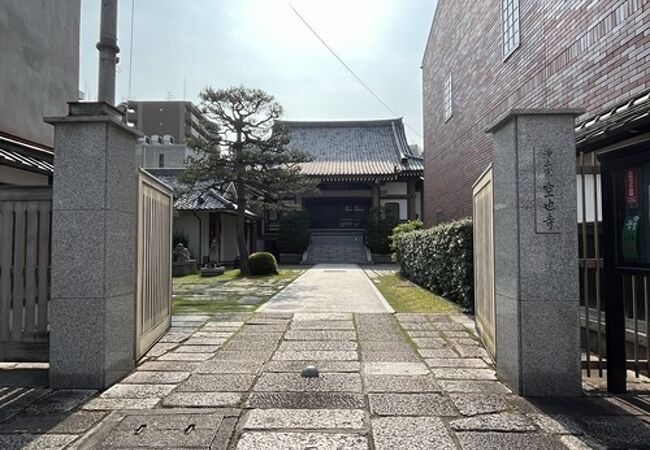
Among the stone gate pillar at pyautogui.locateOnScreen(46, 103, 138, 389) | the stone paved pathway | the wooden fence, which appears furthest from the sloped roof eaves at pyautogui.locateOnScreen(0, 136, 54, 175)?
the wooden fence

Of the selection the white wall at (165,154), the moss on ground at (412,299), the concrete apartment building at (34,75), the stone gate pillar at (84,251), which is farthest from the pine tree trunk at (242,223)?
the white wall at (165,154)

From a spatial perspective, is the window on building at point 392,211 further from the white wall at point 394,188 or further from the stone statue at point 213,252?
the stone statue at point 213,252

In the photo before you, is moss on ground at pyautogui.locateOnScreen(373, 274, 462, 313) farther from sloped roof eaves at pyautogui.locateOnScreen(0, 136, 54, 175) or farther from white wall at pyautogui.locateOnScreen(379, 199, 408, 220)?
white wall at pyautogui.locateOnScreen(379, 199, 408, 220)

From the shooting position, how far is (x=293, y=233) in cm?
2212

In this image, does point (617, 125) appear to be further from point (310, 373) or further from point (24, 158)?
point (24, 158)

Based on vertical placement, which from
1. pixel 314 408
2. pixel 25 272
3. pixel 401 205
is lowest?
pixel 314 408

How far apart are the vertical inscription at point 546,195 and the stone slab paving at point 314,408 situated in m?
1.34

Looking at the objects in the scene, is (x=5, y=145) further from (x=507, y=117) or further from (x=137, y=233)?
(x=507, y=117)

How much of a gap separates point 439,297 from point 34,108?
862 cm

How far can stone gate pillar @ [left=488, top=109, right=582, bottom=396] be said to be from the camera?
11.1ft

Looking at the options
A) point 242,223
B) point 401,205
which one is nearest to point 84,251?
point 242,223

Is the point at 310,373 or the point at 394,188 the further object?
the point at 394,188

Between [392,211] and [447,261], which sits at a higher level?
[392,211]

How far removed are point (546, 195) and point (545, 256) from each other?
19.0 inches
